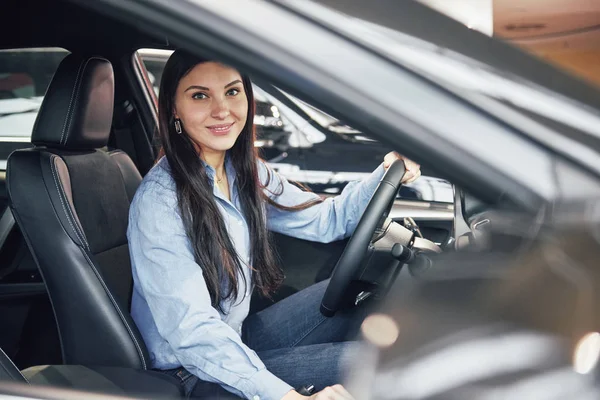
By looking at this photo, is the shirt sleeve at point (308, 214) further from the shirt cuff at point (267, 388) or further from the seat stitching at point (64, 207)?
the shirt cuff at point (267, 388)

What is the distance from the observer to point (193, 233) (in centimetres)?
154

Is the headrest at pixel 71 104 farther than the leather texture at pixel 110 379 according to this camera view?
Yes

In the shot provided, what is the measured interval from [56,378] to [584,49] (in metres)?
2.85

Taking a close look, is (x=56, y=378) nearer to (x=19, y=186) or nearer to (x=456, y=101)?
(x=19, y=186)

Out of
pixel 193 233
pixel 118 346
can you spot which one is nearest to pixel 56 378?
pixel 118 346

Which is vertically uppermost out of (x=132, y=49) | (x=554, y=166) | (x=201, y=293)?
(x=554, y=166)

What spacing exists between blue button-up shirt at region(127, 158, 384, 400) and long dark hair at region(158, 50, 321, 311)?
24mm

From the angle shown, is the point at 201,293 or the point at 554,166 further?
the point at 201,293

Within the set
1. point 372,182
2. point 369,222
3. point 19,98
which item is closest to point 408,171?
point 369,222

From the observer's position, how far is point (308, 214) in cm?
212

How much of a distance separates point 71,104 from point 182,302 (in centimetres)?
68

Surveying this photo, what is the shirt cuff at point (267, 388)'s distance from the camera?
133 cm

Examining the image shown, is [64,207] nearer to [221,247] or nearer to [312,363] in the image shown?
[221,247]

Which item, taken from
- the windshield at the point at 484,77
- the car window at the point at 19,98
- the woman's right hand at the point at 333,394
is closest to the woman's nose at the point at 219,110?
the woman's right hand at the point at 333,394
